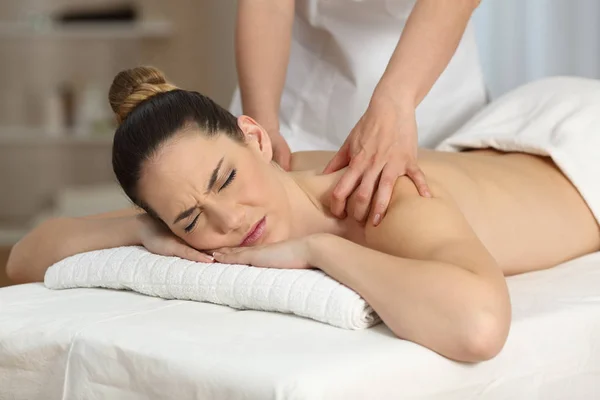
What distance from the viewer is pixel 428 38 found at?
2.02 m

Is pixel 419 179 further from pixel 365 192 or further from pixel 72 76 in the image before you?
pixel 72 76

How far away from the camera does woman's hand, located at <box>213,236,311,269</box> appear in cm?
167

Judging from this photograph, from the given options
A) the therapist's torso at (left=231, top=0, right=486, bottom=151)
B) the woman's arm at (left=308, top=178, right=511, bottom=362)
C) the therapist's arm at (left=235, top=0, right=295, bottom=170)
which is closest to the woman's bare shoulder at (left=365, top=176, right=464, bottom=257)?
the woman's arm at (left=308, top=178, right=511, bottom=362)

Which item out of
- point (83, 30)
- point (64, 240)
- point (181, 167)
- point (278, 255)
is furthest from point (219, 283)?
point (83, 30)

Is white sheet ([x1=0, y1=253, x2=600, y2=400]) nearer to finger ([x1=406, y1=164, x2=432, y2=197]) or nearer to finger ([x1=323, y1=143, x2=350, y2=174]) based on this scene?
finger ([x1=406, y1=164, x2=432, y2=197])

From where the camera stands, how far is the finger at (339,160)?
1.93m

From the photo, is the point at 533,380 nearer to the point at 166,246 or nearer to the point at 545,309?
the point at 545,309

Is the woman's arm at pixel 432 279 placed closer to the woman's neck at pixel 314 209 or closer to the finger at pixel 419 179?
the finger at pixel 419 179

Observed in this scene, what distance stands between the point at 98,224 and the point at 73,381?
0.61 meters

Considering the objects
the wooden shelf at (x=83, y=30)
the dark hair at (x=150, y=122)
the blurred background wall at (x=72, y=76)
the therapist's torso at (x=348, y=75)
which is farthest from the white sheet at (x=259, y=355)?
the wooden shelf at (x=83, y=30)

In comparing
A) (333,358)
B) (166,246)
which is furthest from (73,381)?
(333,358)

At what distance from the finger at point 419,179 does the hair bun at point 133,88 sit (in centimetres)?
51

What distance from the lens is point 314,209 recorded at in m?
1.91

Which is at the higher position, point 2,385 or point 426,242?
point 426,242
